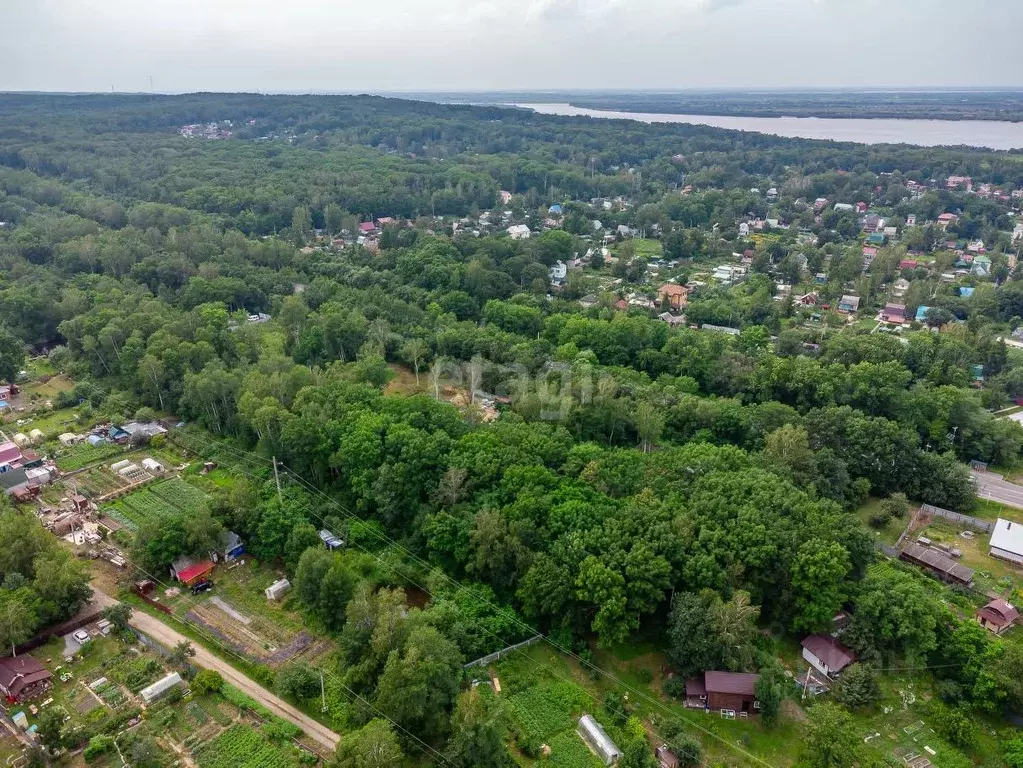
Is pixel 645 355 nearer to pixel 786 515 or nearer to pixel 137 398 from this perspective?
pixel 786 515

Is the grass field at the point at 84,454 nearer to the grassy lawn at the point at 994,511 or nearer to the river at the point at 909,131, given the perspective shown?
the grassy lawn at the point at 994,511

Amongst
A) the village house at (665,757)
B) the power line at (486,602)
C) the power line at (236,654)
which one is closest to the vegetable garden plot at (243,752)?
the power line at (236,654)

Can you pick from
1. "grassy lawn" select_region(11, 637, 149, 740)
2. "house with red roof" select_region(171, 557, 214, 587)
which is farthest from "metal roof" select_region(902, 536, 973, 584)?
"grassy lawn" select_region(11, 637, 149, 740)

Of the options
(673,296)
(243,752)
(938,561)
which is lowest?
(243,752)

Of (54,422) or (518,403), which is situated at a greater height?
(518,403)

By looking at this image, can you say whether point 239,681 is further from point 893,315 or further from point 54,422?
point 893,315

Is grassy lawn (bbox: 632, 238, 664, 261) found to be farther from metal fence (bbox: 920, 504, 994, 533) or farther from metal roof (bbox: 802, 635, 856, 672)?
metal roof (bbox: 802, 635, 856, 672)

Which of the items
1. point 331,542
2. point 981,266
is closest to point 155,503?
point 331,542

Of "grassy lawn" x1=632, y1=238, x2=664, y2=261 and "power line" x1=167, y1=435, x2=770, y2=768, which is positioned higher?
"grassy lawn" x1=632, y1=238, x2=664, y2=261
